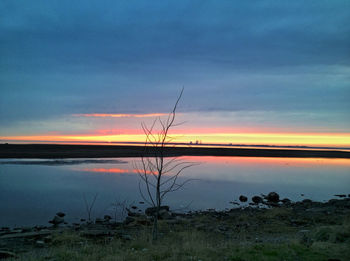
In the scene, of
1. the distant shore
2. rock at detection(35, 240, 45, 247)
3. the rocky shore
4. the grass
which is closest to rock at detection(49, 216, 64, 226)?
the rocky shore

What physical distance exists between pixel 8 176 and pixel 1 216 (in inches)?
532

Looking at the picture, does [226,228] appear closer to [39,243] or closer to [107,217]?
[107,217]

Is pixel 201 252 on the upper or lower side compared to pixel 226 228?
upper

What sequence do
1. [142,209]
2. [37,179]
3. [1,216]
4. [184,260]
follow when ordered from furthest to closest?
[37,179] < [142,209] < [1,216] < [184,260]

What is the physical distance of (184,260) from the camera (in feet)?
21.9

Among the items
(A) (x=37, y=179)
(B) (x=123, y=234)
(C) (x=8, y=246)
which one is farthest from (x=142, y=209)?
(A) (x=37, y=179)

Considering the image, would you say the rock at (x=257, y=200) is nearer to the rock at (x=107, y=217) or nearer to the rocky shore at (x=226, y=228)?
the rocky shore at (x=226, y=228)

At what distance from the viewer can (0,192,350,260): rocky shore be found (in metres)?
9.05

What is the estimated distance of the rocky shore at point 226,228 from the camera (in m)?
9.05

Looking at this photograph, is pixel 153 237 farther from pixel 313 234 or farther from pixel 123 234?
pixel 313 234

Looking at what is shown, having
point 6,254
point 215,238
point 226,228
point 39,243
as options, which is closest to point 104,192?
point 226,228

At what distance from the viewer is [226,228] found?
1216 cm

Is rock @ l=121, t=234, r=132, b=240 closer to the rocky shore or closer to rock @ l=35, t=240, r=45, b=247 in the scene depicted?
the rocky shore

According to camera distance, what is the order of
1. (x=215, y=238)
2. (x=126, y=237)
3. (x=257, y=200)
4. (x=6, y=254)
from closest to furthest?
(x=6, y=254)
(x=126, y=237)
(x=215, y=238)
(x=257, y=200)
